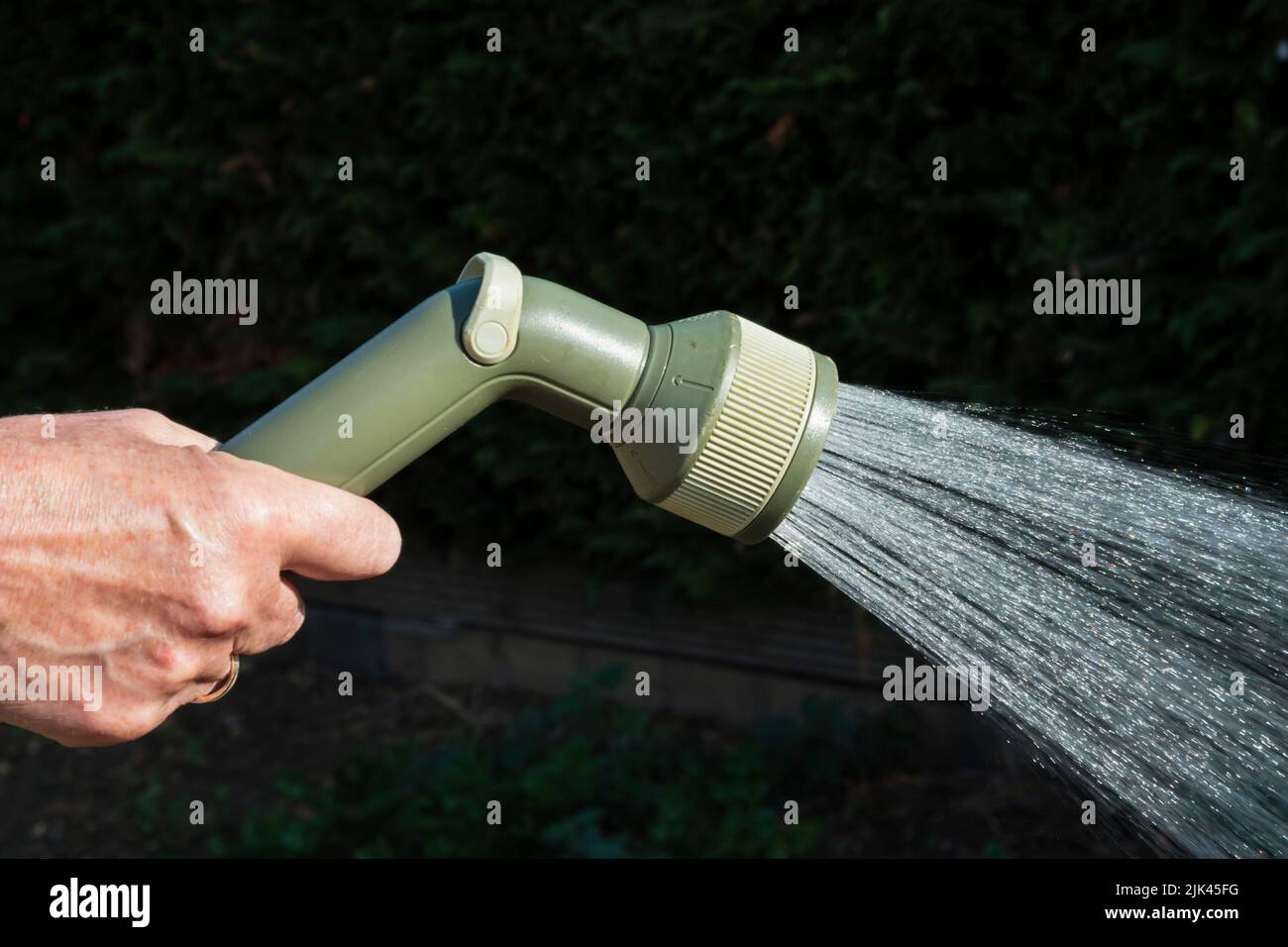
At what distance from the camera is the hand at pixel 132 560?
4.69 feet

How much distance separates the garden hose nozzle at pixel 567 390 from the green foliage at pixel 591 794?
182cm

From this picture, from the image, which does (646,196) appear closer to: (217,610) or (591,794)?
(591,794)

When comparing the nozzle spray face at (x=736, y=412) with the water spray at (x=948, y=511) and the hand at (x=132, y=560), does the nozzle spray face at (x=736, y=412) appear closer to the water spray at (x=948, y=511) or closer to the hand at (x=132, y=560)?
the water spray at (x=948, y=511)

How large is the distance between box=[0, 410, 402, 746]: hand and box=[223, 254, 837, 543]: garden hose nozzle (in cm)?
8

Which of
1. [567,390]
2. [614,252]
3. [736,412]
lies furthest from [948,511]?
[614,252]

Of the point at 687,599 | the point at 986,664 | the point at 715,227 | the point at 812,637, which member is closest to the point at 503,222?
the point at 715,227

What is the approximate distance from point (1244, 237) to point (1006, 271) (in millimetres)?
677

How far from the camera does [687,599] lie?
4.74m

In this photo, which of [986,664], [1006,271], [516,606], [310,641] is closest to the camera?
[986,664]

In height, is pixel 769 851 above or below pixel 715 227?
below

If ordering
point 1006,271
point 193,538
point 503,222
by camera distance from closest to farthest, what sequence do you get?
point 193,538 < point 1006,271 < point 503,222

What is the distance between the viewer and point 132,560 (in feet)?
4.70

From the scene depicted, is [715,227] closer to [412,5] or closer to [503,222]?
[503,222]

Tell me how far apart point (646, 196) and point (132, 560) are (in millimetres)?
3126
